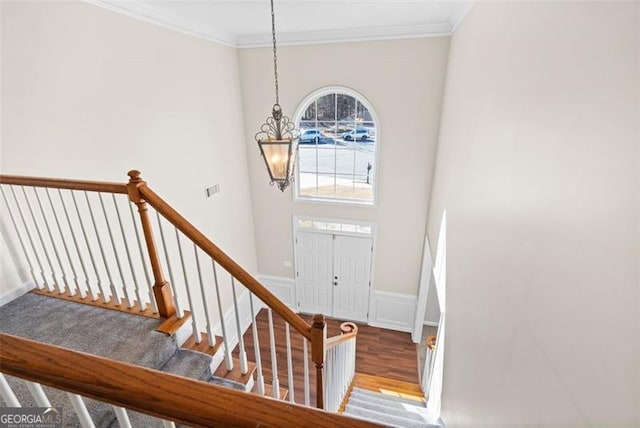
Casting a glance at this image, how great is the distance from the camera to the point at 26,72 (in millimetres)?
2168

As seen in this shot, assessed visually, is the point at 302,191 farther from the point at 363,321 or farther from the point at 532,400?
the point at 532,400

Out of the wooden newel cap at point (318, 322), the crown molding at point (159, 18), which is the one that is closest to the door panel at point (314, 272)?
the crown molding at point (159, 18)

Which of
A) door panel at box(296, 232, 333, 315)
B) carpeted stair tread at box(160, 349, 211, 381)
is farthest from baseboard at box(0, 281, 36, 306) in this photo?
door panel at box(296, 232, 333, 315)

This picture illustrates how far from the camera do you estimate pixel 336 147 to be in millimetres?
5164

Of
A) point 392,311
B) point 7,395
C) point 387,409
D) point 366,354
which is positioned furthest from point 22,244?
point 392,311

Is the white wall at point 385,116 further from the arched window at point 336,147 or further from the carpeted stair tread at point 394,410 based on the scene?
the carpeted stair tread at point 394,410

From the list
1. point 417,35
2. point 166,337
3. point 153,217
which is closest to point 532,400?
point 166,337

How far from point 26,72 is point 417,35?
161 inches

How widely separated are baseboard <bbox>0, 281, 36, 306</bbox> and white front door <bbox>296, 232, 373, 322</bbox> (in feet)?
12.3

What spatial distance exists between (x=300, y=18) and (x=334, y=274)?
4.05 meters

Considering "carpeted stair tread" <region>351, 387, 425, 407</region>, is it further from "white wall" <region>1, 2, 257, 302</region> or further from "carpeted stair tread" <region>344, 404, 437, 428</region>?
"white wall" <region>1, 2, 257, 302</region>

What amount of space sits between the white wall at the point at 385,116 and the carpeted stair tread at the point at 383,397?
5.87ft

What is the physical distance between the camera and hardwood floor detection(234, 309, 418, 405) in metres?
4.70

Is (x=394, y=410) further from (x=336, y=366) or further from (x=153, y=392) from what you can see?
(x=153, y=392)
